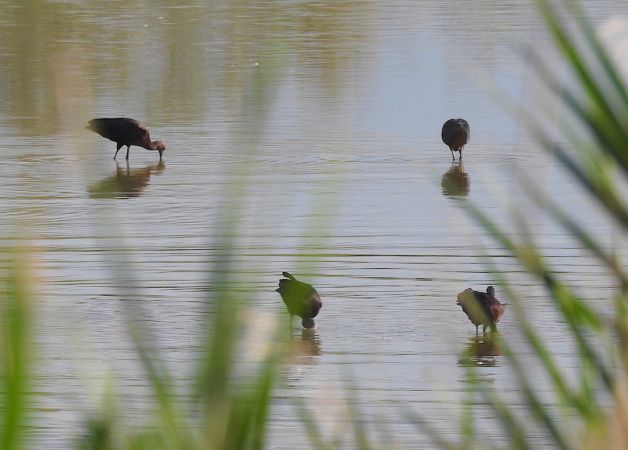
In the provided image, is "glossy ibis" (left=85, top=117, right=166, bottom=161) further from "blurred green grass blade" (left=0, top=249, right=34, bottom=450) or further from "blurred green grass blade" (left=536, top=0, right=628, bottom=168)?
"blurred green grass blade" (left=0, top=249, right=34, bottom=450)

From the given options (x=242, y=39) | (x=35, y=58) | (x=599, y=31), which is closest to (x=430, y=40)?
(x=242, y=39)

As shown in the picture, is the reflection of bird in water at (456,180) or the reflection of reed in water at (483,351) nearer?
the reflection of reed in water at (483,351)

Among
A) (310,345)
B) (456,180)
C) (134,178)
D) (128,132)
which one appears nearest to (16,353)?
(310,345)

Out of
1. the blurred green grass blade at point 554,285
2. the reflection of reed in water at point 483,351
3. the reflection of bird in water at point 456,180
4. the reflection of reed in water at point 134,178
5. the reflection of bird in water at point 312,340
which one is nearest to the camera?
the blurred green grass blade at point 554,285

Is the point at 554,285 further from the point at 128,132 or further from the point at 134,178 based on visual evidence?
the point at 128,132

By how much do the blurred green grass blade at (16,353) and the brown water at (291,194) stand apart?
0.15ft

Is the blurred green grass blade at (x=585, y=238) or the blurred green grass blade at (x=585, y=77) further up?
the blurred green grass blade at (x=585, y=77)

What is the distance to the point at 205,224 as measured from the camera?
35.5ft

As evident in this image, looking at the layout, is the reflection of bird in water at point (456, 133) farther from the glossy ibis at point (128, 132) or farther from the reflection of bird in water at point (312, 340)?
the reflection of bird in water at point (312, 340)

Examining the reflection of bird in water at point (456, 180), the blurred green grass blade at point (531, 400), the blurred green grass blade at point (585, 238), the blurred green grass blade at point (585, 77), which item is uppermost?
the blurred green grass blade at point (585, 77)

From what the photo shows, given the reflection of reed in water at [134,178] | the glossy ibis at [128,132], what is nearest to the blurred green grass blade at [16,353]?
the reflection of reed in water at [134,178]

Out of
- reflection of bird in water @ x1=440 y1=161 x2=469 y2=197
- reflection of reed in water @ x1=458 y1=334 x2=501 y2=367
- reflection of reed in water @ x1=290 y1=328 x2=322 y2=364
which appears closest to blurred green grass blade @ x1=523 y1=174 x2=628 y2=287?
reflection of reed in water @ x1=458 y1=334 x2=501 y2=367

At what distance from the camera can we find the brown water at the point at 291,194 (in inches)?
41.8

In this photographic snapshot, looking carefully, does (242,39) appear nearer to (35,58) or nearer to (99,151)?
(35,58)
